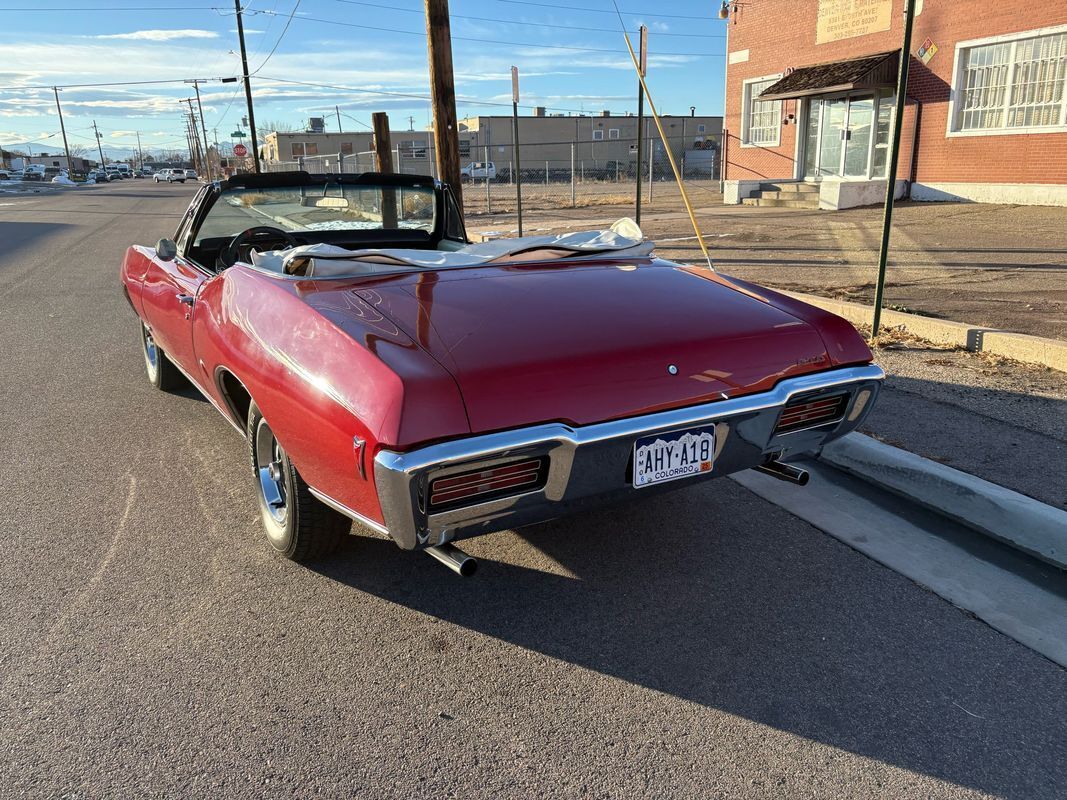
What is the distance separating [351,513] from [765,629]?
4.86 ft

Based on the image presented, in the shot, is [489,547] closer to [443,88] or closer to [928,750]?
[928,750]

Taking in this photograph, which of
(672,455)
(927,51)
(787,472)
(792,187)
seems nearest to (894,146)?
(787,472)

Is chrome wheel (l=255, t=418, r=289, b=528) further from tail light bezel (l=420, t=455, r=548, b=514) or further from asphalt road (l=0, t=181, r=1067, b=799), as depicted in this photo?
tail light bezel (l=420, t=455, r=548, b=514)

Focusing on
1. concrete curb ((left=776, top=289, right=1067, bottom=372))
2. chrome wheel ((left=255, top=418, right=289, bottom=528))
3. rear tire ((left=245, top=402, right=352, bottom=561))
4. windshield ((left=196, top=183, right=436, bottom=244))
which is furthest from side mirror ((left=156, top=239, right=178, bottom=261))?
concrete curb ((left=776, top=289, right=1067, bottom=372))

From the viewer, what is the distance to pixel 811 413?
3.03 meters

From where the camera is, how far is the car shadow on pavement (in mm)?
2303

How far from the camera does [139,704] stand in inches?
97.6

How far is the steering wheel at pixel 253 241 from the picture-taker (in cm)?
414

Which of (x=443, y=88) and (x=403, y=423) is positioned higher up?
(x=443, y=88)

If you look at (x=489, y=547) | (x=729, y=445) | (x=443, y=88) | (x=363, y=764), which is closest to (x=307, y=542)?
(x=489, y=547)

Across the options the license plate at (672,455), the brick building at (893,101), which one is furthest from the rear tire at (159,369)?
the brick building at (893,101)

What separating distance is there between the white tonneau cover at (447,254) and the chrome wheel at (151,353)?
8.29 feet

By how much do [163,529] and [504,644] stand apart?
183 cm

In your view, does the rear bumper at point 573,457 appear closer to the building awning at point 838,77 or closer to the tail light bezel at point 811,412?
the tail light bezel at point 811,412
